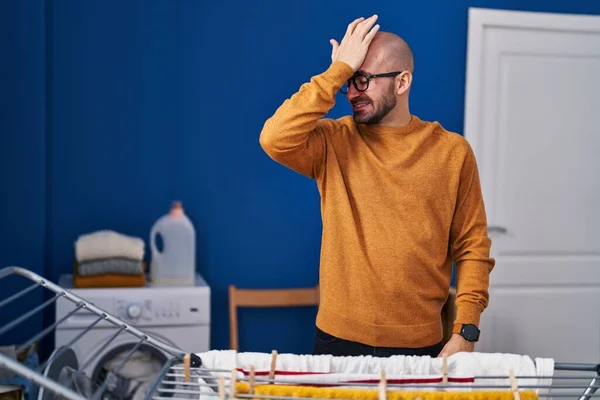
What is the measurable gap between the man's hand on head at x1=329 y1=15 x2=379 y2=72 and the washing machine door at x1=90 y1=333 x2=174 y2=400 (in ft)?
5.13

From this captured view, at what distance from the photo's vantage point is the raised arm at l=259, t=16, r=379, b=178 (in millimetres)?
1872

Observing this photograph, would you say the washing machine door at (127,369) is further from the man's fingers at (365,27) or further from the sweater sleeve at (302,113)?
the man's fingers at (365,27)

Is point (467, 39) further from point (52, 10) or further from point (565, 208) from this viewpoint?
point (52, 10)

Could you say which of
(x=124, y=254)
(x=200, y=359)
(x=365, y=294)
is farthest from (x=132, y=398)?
(x=200, y=359)

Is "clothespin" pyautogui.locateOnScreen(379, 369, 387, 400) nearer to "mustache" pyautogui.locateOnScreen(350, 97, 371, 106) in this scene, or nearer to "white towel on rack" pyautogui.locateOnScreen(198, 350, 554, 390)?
"white towel on rack" pyautogui.locateOnScreen(198, 350, 554, 390)

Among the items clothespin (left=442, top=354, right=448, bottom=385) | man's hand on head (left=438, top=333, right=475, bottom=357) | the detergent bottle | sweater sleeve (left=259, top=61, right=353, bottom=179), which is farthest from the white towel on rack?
the detergent bottle

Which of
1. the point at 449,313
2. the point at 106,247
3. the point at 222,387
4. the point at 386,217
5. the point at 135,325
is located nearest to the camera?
the point at 222,387

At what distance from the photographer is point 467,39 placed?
12.5ft

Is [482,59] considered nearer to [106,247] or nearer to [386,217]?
[106,247]

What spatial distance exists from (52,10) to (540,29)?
2.26 meters

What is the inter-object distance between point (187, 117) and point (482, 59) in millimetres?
1417

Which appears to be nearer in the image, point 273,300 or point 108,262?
point 108,262

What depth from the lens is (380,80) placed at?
1977 mm

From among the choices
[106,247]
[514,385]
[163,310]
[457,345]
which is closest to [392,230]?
[457,345]
